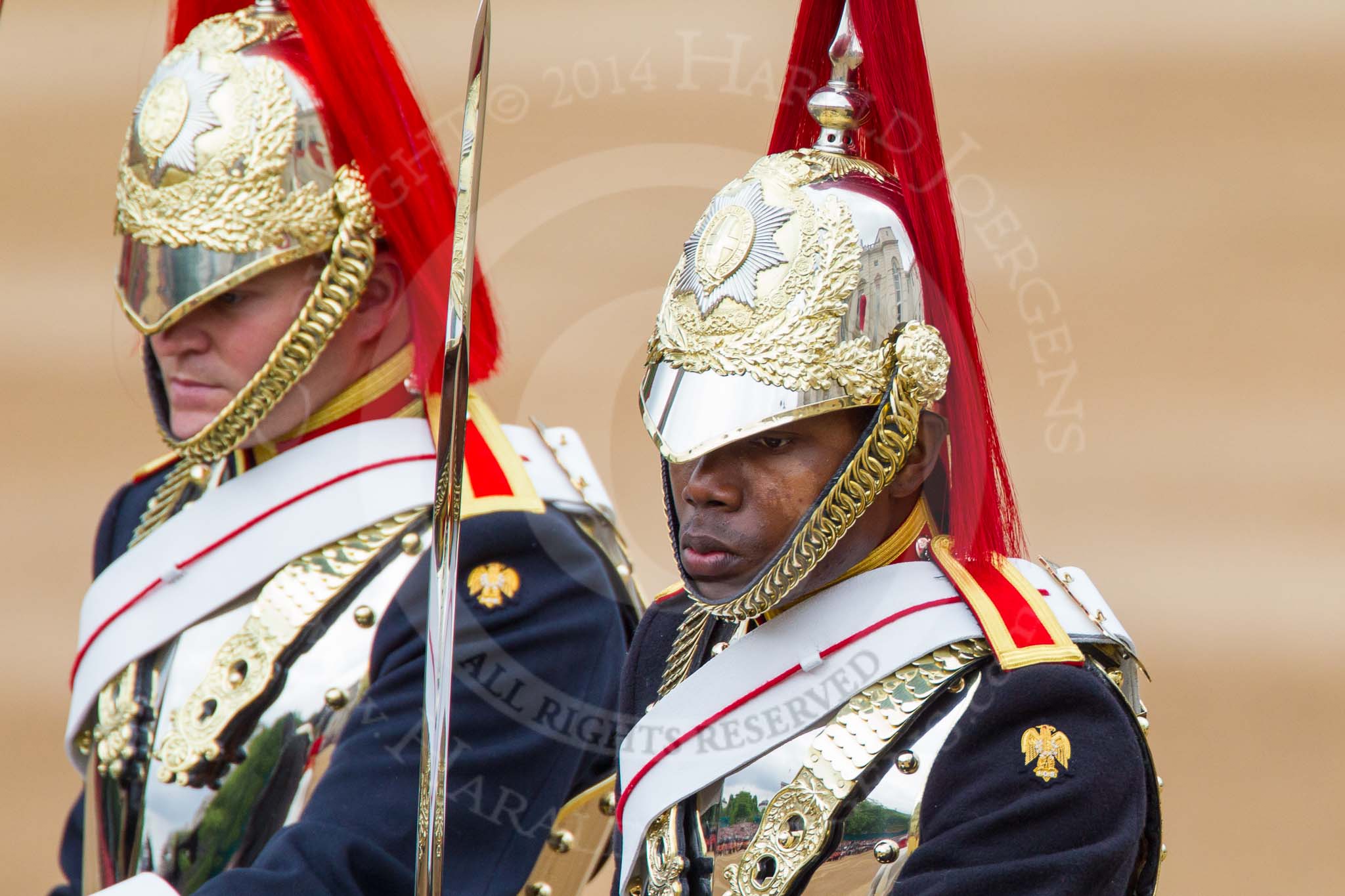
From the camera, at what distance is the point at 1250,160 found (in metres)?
5.35

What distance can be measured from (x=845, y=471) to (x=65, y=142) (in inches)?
169

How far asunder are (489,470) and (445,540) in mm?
849

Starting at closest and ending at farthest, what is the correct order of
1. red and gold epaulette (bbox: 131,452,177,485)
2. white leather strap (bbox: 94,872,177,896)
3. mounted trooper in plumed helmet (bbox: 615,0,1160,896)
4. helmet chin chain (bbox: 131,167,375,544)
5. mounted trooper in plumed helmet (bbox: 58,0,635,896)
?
mounted trooper in plumed helmet (bbox: 615,0,1160,896)
white leather strap (bbox: 94,872,177,896)
mounted trooper in plumed helmet (bbox: 58,0,635,896)
helmet chin chain (bbox: 131,167,375,544)
red and gold epaulette (bbox: 131,452,177,485)

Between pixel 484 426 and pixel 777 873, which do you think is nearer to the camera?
pixel 777 873

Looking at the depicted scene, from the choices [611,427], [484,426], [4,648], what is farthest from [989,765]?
[4,648]

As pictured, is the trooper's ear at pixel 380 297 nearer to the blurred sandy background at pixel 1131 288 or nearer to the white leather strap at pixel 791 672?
the white leather strap at pixel 791 672

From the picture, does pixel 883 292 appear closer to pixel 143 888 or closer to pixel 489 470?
pixel 489 470

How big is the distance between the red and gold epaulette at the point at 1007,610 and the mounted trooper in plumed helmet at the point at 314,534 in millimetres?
772

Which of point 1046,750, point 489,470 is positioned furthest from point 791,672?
point 489,470

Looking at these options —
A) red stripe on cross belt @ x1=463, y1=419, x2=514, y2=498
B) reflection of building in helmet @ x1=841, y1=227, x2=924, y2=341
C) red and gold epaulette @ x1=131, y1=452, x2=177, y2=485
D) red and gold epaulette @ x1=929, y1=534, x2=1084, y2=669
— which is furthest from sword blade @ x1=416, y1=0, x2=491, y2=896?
red and gold epaulette @ x1=131, y1=452, x2=177, y2=485

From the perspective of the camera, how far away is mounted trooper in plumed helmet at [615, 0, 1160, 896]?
98.8 inches

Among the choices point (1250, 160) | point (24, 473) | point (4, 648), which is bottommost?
point (4, 648)

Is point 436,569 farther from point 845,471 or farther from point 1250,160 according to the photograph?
point 1250,160

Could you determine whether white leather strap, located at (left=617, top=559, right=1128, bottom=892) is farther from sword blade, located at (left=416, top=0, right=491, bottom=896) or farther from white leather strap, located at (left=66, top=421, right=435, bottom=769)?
white leather strap, located at (left=66, top=421, right=435, bottom=769)
